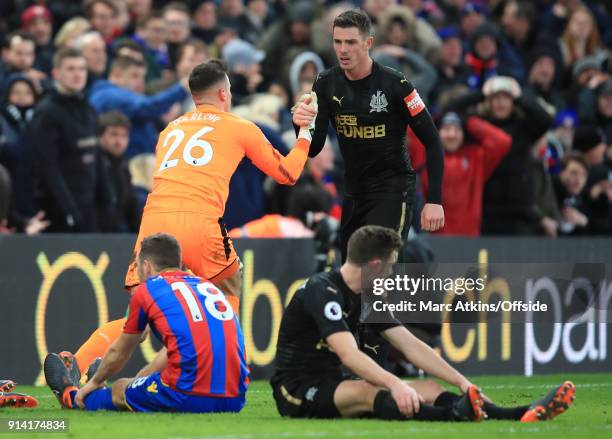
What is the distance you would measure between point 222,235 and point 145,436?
246 centimetres

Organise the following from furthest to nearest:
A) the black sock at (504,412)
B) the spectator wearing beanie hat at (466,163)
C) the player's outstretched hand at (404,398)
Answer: the spectator wearing beanie hat at (466,163) < the black sock at (504,412) < the player's outstretched hand at (404,398)

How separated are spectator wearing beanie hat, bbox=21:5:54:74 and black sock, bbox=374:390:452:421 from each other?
7.76 m

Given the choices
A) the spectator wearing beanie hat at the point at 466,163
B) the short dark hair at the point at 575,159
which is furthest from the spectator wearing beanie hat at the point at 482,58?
the spectator wearing beanie hat at the point at 466,163

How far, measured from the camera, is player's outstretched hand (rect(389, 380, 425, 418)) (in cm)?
792

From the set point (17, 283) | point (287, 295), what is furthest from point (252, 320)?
point (17, 283)

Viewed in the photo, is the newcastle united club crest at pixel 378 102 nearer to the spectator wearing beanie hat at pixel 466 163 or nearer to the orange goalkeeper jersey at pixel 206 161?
the orange goalkeeper jersey at pixel 206 161

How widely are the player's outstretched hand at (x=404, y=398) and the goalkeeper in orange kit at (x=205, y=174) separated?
6.77ft

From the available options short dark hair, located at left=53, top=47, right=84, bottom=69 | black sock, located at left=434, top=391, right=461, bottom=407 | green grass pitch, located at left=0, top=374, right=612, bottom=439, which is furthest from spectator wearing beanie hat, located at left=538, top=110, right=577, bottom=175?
black sock, located at left=434, top=391, right=461, bottom=407

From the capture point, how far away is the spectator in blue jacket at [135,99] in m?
13.8

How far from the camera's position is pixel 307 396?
838 centimetres

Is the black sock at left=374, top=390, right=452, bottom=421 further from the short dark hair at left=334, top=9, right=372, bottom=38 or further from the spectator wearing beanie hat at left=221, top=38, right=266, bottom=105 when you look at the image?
the spectator wearing beanie hat at left=221, top=38, right=266, bottom=105

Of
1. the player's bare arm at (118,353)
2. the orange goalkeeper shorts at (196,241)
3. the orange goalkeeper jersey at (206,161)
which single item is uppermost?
the orange goalkeeper jersey at (206,161)

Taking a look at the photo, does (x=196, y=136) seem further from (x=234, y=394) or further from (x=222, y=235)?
(x=234, y=394)

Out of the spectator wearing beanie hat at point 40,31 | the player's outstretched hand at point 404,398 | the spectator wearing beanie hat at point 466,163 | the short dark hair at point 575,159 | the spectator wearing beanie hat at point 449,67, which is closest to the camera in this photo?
the player's outstretched hand at point 404,398
